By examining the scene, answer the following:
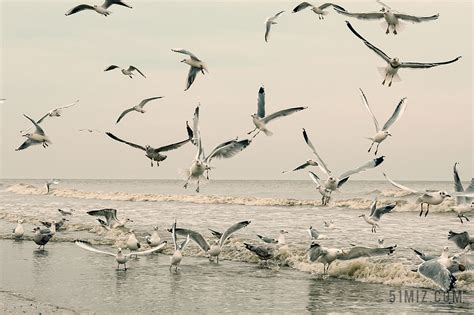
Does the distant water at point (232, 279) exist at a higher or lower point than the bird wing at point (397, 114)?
lower

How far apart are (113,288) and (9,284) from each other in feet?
7.28

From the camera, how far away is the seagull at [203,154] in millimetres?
10602

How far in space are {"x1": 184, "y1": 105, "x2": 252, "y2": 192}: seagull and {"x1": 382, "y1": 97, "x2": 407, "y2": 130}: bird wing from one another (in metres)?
3.19

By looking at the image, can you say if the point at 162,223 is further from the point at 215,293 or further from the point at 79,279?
the point at 215,293

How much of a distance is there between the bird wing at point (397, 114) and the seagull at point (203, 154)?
3.19 metres

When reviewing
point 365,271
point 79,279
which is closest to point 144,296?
point 79,279

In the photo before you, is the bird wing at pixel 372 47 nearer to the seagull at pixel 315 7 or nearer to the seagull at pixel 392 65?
the seagull at pixel 392 65


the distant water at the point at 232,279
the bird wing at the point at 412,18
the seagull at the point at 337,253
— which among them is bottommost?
the distant water at the point at 232,279

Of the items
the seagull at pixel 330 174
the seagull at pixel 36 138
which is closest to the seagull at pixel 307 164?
the seagull at pixel 330 174

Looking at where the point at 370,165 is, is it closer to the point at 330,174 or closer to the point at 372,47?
the point at 330,174

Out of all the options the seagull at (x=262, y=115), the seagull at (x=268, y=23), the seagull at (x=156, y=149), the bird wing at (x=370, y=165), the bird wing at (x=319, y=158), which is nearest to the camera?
the seagull at (x=156, y=149)

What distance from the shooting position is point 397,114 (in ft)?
→ 41.0

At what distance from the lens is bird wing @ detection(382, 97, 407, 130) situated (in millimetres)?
12453

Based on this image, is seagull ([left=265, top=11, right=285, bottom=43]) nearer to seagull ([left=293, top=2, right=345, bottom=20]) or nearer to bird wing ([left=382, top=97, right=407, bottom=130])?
seagull ([left=293, top=2, right=345, bottom=20])
